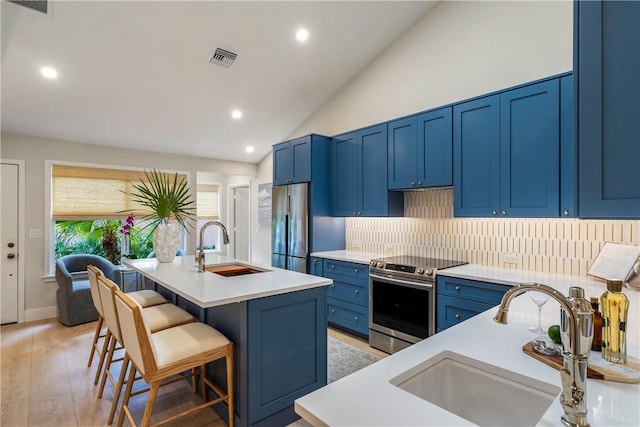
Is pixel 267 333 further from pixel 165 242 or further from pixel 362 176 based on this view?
pixel 362 176

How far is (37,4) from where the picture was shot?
2.55 m

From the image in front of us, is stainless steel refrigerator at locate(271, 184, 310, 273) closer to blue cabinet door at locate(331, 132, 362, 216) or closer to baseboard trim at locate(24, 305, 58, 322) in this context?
blue cabinet door at locate(331, 132, 362, 216)

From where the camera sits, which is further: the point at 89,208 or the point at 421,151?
the point at 89,208

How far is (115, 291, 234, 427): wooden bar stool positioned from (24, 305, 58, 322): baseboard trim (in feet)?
11.3

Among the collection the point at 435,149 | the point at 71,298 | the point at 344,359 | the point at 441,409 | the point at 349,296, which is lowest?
the point at 344,359

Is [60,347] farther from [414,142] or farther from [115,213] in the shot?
[414,142]

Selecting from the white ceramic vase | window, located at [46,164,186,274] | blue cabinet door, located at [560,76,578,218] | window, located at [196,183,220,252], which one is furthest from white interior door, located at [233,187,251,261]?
blue cabinet door, located at [560,76,578,218]

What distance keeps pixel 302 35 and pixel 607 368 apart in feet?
11.7

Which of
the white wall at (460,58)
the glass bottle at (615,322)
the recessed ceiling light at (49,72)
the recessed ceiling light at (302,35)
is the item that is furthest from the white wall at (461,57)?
the recessed ceiling light at (49,72)

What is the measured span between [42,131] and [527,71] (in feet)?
18.6

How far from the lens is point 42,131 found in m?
4.20

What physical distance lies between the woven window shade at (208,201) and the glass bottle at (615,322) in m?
7.05

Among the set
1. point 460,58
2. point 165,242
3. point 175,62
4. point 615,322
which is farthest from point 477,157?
point 175,62

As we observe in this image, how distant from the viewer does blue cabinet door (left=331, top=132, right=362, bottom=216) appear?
406 centimetres
